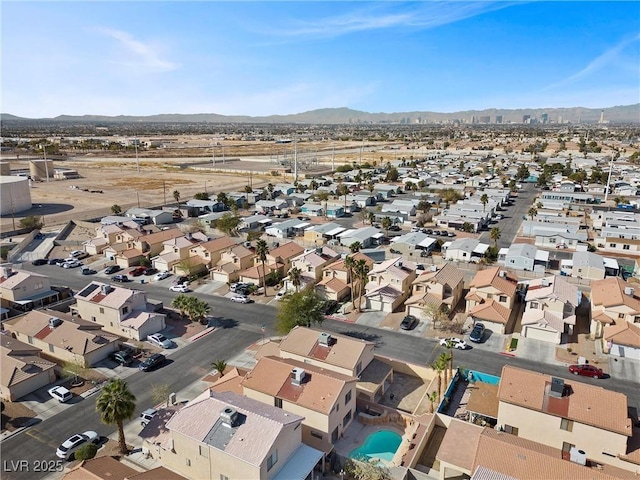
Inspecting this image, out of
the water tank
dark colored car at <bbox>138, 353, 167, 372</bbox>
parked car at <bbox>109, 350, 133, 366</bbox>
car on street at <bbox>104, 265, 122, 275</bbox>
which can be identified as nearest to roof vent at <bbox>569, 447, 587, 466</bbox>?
dark colored car at <bbox>138, 353, 167, 372</bbox>

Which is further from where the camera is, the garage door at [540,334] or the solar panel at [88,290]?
the solar panel at [88,290]

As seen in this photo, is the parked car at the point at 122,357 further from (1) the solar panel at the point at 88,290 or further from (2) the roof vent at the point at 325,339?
(2) the roof vent at the point at 325,339

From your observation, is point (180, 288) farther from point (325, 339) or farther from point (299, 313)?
point (325, 339)

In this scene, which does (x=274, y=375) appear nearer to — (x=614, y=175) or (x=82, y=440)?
(x=82, y=440)

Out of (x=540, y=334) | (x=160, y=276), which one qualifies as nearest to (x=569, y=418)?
(x=540, y=334)

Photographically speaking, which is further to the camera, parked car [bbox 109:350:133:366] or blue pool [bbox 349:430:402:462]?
parked car [bbox 109:350:133:366]

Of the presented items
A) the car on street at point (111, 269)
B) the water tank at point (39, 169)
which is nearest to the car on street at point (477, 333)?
the car on street at point (111, 269)

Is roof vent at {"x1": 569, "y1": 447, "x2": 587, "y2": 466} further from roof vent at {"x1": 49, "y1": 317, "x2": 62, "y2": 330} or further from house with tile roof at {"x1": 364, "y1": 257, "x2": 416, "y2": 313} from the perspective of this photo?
roof vent at {"x1": 49, "y1": 317, "x2": 62, "y2": 330}
